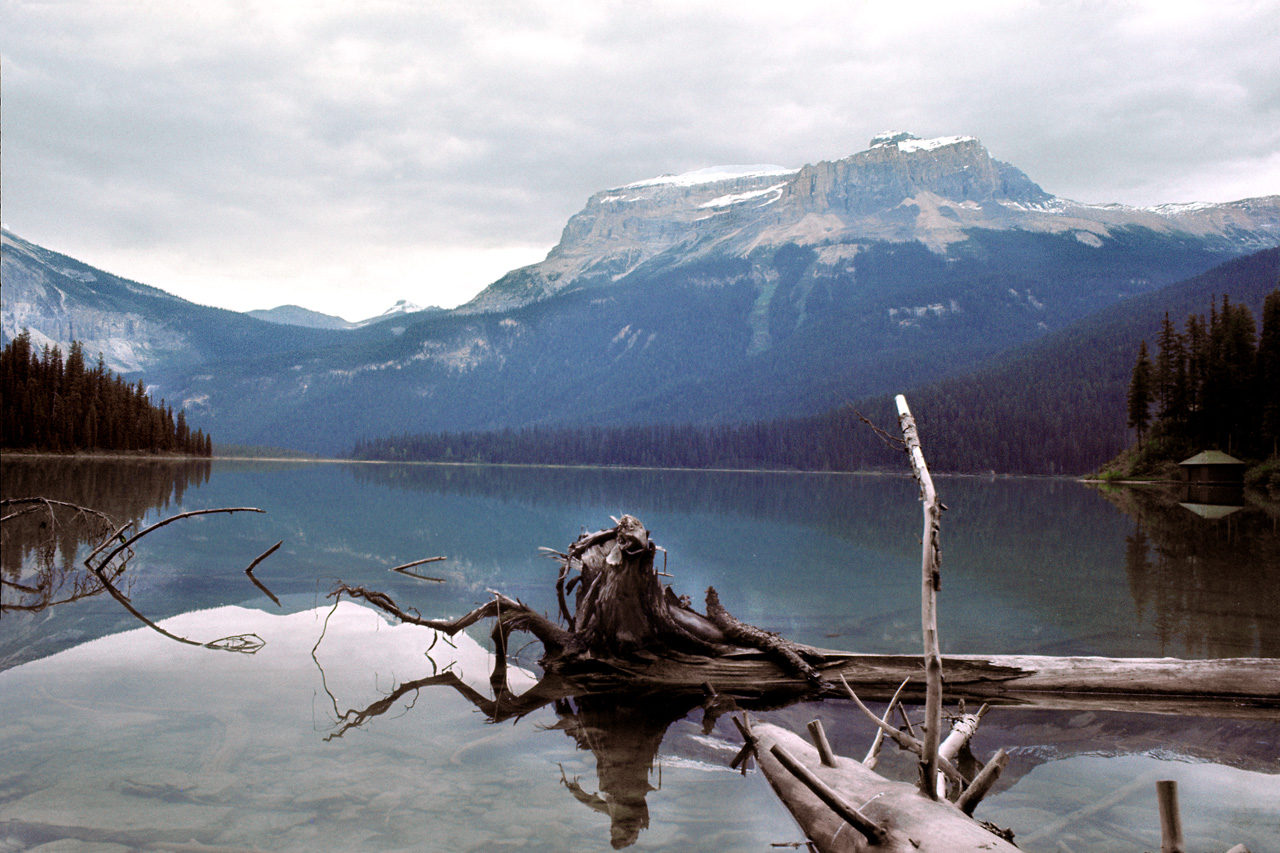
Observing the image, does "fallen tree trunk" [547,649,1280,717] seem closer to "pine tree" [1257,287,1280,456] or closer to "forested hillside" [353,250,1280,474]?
"pine tree" [1257,287,1280,456]

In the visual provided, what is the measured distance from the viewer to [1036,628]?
12672mm

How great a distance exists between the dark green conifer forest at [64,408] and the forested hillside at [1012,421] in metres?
96.6

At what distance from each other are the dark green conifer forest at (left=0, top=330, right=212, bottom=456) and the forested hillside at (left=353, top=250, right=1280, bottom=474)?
96.6 m

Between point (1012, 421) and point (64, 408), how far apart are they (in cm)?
13358

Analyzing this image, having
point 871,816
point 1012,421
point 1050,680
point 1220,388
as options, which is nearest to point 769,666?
point 1050,680

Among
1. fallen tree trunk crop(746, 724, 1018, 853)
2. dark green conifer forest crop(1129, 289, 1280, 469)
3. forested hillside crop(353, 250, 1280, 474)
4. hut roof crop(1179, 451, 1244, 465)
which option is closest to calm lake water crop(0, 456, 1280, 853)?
fallen tree trunk crop(746, 724, 1018, 853)

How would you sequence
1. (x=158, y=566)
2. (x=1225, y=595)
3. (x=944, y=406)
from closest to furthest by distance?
(x=1225, y=595), (x=158, y=566), (x=944, y=406)

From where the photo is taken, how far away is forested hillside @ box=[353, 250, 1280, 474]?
126m

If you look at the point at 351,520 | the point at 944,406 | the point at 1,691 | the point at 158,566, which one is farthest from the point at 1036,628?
the point at 944,406

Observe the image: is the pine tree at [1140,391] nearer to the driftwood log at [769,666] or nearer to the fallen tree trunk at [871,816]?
the driftwood log at [769,666]

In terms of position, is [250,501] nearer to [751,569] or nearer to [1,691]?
[751,569]

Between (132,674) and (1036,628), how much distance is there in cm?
1275

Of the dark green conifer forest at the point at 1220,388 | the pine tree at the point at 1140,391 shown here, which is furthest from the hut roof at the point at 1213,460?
the pine tree at the point at 1140,391

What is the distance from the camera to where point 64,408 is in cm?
7869
